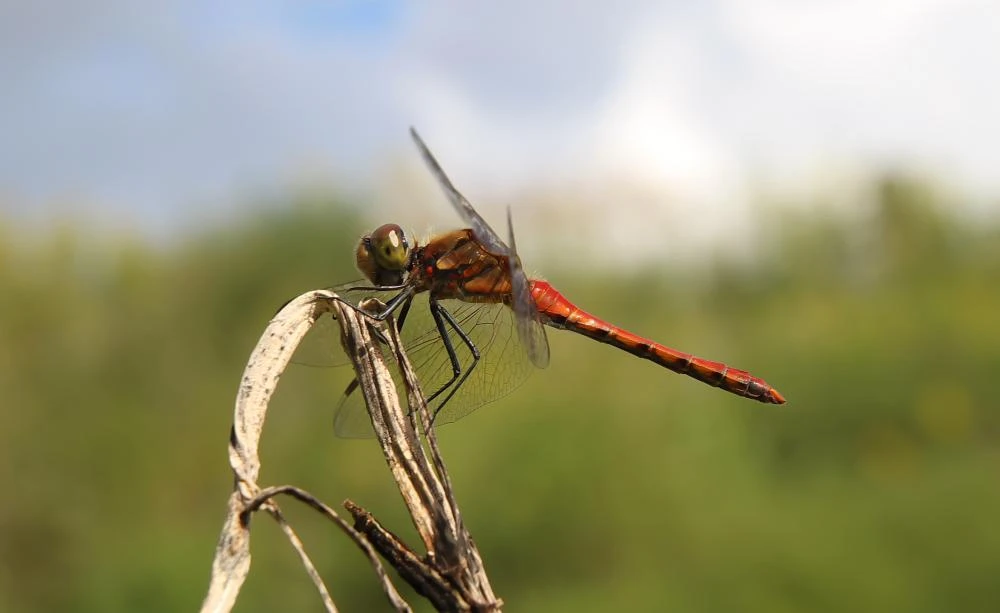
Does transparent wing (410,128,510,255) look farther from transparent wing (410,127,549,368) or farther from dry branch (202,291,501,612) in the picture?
dry branch (202,291,501,612)

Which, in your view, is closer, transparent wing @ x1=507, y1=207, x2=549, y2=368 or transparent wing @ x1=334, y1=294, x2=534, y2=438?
transparent wing @ x1=507, y1=207, x2=549, y2=368

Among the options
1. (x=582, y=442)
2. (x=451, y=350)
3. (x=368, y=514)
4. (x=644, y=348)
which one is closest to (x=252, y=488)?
(x=368, y=514)

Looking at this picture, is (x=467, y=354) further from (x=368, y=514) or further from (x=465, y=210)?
(x=368, y=514)

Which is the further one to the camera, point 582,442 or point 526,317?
point 582,442

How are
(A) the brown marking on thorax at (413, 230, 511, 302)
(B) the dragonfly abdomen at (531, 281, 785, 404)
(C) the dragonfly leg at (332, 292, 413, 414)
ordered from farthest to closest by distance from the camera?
(B) the dragonfly abdomen at (531, 281, 785, 404), (A) the brown marking on thorax at (413, 230, 511, 302), (C) the dragonfly leg at (332, 292, 413, 414)

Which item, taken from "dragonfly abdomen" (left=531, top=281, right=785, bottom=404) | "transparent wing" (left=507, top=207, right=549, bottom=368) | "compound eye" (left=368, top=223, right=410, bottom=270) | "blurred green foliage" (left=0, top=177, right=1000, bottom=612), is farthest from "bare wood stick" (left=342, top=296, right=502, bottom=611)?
"blurred green foliage" (left=0, top=177, right=1000, bottom=612)

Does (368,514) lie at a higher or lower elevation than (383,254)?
lower

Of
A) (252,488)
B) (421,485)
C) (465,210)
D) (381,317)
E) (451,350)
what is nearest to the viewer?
(252,488)

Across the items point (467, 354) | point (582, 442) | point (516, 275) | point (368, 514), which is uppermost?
point (516, 275)
